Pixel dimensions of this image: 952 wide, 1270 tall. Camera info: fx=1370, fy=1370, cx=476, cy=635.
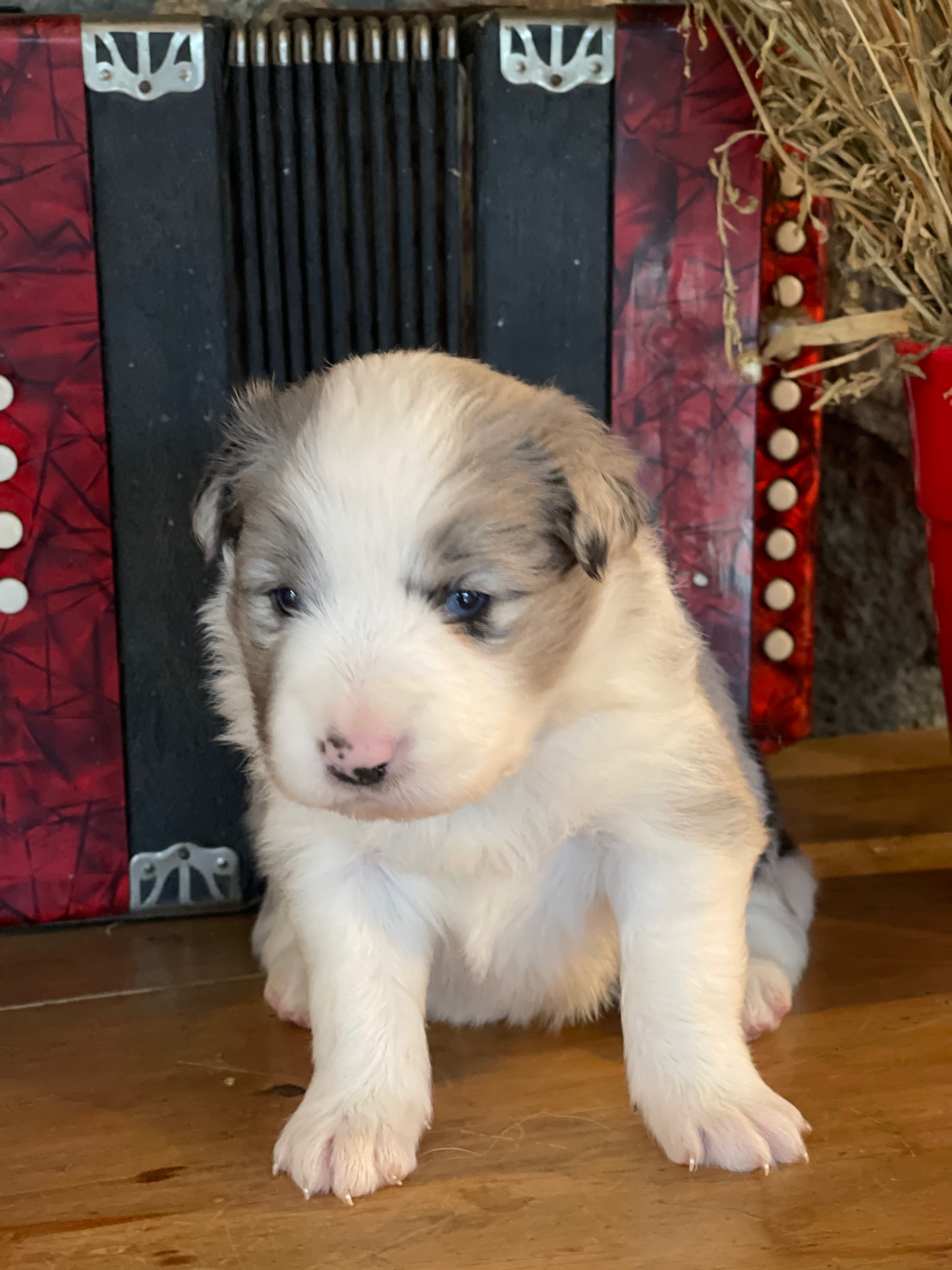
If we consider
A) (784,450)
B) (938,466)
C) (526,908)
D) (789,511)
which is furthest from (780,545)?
(526,908)

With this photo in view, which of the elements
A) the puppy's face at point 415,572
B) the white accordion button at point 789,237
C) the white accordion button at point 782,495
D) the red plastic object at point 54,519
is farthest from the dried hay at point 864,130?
the red plastic object at point 54,519

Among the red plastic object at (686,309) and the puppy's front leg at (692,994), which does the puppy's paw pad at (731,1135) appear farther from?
the red plastic object at (686,309)

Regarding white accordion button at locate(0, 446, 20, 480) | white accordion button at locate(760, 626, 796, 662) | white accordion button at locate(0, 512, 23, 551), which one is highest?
white accordion button at locate(0, 446, 20, 480)

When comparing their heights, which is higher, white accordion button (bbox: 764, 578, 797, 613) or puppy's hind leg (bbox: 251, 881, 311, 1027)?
white accordion button (bbox: 764, 578, 797, 613)

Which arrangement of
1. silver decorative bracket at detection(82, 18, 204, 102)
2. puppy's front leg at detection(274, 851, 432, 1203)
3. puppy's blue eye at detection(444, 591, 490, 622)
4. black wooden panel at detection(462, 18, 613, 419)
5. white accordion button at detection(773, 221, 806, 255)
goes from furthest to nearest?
white accordion button at detection(773, 221, 806, 255), black wooden panel at detection(462, 18, 613, 419), silver decorative bracket at detection(82, 18, 204, 102), puppy's front leg at detection(274, 851, 432, 1203), puppy's blue eye at detection(444, 591, 490, 622)

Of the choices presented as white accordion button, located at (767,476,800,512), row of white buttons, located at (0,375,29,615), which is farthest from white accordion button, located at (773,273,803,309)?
row of white buttons, located at (0,375,29,615)

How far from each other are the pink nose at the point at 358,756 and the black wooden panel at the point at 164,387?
0.82 metres

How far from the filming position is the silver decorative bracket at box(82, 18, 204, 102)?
196 cm

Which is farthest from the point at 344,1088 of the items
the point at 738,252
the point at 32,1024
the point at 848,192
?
the point at 848,192

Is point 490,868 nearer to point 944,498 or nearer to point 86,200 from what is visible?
point 944,498

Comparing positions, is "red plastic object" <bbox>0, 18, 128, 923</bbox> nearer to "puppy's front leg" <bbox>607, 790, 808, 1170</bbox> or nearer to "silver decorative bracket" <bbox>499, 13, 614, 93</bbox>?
"silver decorative bracket" <bbox>499, 13, 614, 93</bbox>

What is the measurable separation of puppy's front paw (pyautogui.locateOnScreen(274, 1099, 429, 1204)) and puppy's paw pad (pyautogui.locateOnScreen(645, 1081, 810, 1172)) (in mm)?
295

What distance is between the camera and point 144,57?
1.97 m

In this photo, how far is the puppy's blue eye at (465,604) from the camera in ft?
4.74
